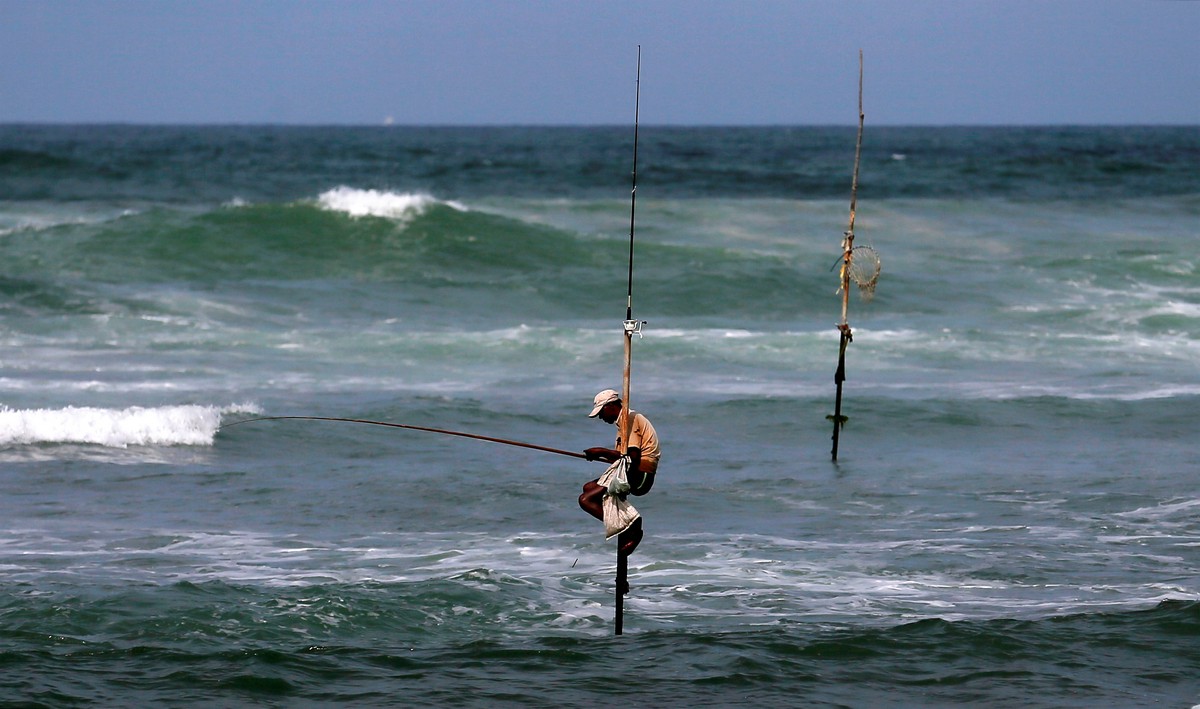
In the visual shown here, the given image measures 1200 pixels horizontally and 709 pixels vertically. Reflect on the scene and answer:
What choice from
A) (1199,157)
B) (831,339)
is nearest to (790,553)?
(831,339)

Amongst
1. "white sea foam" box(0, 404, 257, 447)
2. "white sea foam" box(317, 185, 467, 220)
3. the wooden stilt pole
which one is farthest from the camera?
"white sea foam" box(317, 185, 467, 220)

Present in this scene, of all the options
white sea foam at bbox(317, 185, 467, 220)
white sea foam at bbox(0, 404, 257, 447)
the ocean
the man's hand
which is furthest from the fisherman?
white sea foam at bbox(317, 185, 467, 220)

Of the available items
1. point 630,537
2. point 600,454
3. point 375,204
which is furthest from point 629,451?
point 375,204

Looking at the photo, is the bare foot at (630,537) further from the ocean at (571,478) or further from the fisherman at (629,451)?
the ocean at (571,478)

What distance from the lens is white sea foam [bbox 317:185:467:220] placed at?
35875mm

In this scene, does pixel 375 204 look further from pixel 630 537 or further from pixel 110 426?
pixel 630 537

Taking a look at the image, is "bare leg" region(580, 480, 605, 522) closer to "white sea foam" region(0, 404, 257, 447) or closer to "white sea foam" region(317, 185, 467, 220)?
"white sea foam" region(0, 404, 257, 447)

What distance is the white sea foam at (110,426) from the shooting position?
1478 cm

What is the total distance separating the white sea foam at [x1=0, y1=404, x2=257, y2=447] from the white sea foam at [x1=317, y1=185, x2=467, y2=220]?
2046 centimetres

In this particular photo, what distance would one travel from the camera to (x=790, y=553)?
11211 mm

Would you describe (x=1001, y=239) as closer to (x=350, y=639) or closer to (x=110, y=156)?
(x=350, y=639)

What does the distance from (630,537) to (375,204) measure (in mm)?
29345

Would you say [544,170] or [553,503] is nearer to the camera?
[553,503]

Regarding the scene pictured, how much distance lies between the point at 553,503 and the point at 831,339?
10537mm
